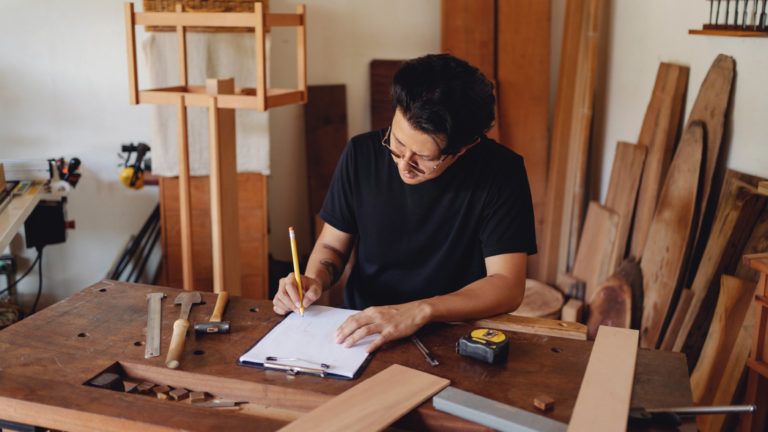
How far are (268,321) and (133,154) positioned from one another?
2.31 meters

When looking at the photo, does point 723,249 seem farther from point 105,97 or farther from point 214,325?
point 105,97

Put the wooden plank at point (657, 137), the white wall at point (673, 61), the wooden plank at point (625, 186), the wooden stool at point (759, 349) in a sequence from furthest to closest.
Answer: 1. the wooden plank at point (625, 186)
2. the wooden plank at point (657, 137)
3. the white wall at point (673, 61)
4. the wooden stool at point (759, 349)

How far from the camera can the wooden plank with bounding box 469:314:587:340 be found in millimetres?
1748

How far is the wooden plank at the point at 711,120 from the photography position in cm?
264

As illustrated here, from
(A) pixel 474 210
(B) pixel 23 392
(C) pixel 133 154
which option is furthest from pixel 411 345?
(C) pixel 133 154

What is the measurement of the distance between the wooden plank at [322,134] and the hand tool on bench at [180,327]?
84.8 inches

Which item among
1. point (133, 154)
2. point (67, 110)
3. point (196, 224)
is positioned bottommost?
point (196, 224)

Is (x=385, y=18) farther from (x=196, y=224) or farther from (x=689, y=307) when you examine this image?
(x=689, y=307)

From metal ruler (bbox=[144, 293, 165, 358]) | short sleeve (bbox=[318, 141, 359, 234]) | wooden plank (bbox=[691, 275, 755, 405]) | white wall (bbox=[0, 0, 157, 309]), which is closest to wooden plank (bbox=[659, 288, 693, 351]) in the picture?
wooden plank (bbox=[691, 275, 755, 405])

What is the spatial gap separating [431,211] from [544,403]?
847 millimetres

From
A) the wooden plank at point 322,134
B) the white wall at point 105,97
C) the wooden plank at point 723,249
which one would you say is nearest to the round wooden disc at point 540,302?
the wooden plank at point 723,249

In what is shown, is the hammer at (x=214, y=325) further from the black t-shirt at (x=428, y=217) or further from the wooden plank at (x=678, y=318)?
the wooden plank at (x=678, y=318)

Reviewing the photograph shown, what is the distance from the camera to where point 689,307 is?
8.84ft

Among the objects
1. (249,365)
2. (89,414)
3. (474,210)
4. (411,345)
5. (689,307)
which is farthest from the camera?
(689,307)
